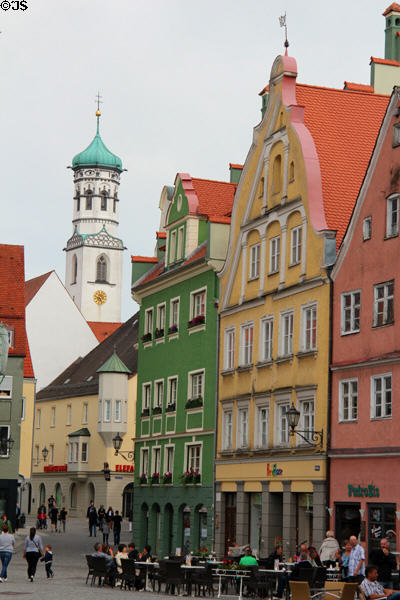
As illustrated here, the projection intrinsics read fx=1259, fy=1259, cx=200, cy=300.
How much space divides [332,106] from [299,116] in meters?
2.25

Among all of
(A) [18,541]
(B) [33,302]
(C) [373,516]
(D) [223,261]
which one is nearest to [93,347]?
(B) [33,302]

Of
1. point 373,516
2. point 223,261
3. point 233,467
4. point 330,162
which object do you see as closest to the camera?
point 373,516

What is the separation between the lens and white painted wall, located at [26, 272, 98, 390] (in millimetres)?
108438

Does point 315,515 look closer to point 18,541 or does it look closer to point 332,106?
point 332,106

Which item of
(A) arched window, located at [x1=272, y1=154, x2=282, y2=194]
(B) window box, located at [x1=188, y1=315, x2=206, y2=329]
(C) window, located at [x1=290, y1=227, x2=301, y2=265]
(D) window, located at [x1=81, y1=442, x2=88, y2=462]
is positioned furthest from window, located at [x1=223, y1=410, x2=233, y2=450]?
(D) window, located at [x1=81, y1=442, x2=88, y2=462]

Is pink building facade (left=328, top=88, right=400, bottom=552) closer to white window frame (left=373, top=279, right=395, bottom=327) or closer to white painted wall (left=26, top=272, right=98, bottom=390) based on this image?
white window frame (left=373, top=279, right=395, bottom=327)

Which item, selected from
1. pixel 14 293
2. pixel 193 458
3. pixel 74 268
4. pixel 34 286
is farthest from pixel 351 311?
pixel 74 268

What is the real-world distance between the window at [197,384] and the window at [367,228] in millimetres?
14094

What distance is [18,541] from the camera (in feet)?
206

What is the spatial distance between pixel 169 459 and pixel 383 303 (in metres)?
19.6

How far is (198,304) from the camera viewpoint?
173 feet

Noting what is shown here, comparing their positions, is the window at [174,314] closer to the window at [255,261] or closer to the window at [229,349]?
the window at [229,349]

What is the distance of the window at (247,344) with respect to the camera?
46938 millimetres

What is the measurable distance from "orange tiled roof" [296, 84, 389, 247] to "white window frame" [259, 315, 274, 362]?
199 inches
